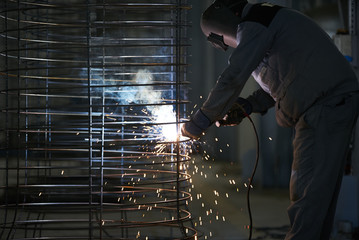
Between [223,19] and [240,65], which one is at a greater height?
[223,19]

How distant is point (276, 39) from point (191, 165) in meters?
1.41

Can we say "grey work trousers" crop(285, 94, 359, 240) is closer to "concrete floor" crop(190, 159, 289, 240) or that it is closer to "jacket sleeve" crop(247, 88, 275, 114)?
"jacket sleeve" crop(247, 88, 275, 114)

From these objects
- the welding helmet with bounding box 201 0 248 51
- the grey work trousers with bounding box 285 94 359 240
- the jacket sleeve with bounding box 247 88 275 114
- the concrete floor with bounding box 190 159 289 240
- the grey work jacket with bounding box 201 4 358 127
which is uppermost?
the welding helmet with bounding box 201 0 248 51

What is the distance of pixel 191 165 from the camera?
2965 mm

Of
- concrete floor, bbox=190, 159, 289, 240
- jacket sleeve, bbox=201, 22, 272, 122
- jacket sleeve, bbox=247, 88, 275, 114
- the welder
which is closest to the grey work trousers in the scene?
the welder

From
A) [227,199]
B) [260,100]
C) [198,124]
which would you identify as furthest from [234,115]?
[227,199]

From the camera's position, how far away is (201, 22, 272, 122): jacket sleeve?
5.25 ft

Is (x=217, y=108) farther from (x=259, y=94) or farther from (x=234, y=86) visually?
(x=259, y=94)

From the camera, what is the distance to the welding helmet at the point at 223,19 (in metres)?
1.72

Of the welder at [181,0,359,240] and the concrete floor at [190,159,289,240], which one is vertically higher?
the welder at [181,0,359,240]

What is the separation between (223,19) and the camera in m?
1.72

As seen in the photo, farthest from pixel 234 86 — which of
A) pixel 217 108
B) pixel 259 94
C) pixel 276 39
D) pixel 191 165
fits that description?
pixel 191 165

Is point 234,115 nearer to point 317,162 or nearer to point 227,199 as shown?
point 317,162

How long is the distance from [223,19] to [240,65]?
7.7 inches
